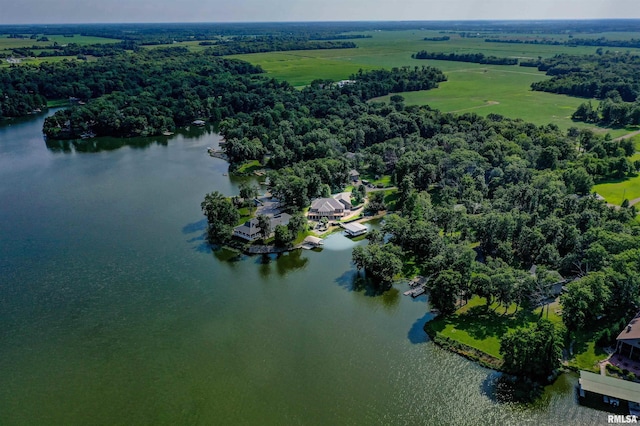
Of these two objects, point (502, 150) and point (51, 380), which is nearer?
point (51, 380)

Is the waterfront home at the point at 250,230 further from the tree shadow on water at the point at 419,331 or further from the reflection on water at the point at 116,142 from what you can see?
the reflection on water at the point at 116,142

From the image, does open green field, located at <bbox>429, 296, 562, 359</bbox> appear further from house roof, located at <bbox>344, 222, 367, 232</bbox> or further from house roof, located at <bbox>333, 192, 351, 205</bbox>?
house roof, located at <bbox>333, 192, 351, 205</bbox>

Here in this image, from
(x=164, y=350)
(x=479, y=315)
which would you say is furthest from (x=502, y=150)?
(x=164, y=350)

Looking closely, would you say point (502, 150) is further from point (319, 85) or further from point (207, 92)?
point (207, 92)

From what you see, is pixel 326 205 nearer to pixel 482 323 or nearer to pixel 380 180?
pixel 380 180

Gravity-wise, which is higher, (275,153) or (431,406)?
(275,153)

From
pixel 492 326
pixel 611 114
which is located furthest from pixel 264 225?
pixel 611 114

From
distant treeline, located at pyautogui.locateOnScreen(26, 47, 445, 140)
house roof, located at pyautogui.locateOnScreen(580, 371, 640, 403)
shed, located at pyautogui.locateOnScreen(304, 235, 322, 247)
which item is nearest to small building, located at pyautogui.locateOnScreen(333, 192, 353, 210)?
shed, located at pyautogui.locateOnScreen(304, 235, 322, 247)
